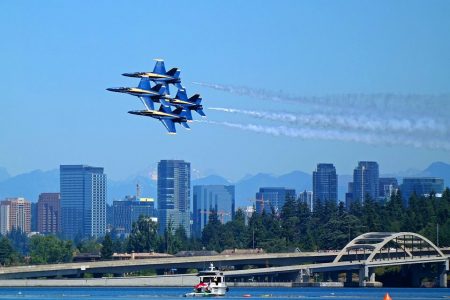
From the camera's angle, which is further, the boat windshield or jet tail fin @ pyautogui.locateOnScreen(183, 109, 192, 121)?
the boat windshield

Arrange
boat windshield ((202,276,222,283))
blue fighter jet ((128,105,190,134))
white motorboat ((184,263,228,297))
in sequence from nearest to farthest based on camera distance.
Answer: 1. blue fighter jet ((128,105,190,134))
2. white motorboat ((184,263,228,297))
3. boat windshield ((202,276,222,283))

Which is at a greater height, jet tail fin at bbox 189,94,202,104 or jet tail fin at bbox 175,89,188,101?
jet tail fin at bbox 175,89,188,101

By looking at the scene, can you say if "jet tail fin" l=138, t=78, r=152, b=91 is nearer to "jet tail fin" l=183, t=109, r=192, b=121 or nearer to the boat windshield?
"jet tail fin" l=183, t=109, r=192, b=121

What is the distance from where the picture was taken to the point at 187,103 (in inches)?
6225

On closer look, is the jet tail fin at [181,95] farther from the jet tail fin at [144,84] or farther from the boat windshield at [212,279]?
the boat windshield at [212,279]

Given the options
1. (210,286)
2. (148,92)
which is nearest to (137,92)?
(148,92)

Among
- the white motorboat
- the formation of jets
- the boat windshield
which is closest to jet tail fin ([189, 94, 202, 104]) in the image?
the formation of jets

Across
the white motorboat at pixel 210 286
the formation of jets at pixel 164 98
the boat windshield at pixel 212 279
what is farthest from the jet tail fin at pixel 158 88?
the boat windshield at pixel 212 279

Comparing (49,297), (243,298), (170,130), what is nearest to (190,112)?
(170,130)

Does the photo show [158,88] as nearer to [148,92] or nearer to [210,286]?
[148,92]

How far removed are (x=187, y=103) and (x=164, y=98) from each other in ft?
10.0

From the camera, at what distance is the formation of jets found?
6152 inches

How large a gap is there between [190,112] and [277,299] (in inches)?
1474

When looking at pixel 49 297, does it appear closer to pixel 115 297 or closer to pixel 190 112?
pixel 115 297
